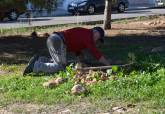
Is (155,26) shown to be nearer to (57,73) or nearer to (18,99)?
(57,73)

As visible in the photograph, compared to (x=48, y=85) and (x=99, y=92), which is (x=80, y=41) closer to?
(x=48, y=85)

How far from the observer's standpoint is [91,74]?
855cm

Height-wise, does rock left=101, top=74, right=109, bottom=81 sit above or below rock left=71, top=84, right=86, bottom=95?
above

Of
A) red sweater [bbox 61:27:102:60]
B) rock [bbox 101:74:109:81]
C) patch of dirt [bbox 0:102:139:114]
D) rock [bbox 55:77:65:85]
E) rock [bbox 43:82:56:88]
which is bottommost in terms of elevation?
patch of dirt [bbox 0:102:139:114]

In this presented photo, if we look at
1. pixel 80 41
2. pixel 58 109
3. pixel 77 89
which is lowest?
pixel 58 109

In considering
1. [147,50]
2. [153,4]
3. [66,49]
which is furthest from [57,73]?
[153,4]

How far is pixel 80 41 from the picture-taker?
29.6ft

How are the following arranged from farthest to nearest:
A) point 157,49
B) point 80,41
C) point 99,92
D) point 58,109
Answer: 1. point 157,49
2. point 80,41
3. point 99,92
4. point 58,109

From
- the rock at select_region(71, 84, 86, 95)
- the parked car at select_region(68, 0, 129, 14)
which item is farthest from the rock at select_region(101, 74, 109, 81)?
the parked car at select_region(68, 0, 129, 14)

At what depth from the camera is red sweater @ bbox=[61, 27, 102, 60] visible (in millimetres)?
8812

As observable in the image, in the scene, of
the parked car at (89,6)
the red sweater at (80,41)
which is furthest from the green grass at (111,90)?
the parked car at (89,6)

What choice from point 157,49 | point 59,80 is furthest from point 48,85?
point 157,49

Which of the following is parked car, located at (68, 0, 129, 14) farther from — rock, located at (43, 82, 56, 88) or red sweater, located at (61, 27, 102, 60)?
rock, located at (43, 82, 56, 88)

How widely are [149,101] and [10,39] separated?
8.46m
